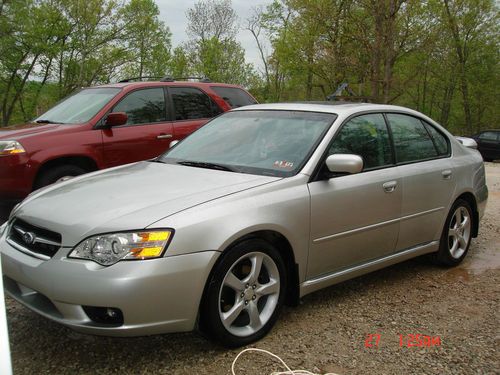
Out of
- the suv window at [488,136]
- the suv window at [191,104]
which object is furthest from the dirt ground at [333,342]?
the suv window at [488,136]

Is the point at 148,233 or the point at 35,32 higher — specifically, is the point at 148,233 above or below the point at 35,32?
below

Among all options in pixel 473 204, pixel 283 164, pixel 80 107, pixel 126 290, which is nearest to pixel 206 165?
pixel 283 164

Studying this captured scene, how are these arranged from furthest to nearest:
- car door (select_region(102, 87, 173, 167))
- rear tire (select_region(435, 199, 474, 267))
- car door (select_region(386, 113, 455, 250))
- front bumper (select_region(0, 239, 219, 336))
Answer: car door (select_region(102, 87, 173, 167)), rear tire (select_region(435, 199, 474, 267)), car door (select_region(386, 113, 455, 250)), front bumper (select_region(0, 239, 219, 336))

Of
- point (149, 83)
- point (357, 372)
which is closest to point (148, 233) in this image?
point (357, 372)

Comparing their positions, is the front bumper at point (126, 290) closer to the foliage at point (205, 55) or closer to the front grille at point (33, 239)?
the front grille at point (33, 239)

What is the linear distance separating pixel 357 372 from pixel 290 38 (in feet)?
105

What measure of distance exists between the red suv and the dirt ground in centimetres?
236

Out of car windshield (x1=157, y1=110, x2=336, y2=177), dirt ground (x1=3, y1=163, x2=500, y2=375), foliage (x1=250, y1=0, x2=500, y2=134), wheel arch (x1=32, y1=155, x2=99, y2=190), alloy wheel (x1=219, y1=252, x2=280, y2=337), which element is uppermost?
foliage (x1=250, y1=0, x2=500, y2=134)

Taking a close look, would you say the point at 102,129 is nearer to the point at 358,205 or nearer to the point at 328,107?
the point at 328,107

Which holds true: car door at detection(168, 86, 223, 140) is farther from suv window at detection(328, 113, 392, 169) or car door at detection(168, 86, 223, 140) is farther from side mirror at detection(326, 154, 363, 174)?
side mirror at detection(326, 154, 363, 174)

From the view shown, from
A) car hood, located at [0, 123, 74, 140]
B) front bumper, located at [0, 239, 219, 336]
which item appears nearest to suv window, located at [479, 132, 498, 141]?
car hood, located at [0, 123, 74, 140]

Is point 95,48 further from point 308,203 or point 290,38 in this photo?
point 308,203

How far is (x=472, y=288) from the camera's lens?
4.26m

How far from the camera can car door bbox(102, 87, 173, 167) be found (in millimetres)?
6172
